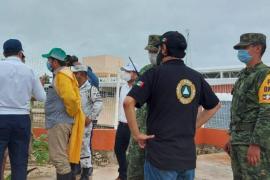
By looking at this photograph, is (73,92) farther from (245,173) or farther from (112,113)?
(112,113)

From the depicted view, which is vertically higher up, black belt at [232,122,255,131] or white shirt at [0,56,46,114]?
white shirt at [0,56,46,114]

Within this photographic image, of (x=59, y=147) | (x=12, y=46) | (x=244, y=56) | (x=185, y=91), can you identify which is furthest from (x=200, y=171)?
(x=185, y=91)

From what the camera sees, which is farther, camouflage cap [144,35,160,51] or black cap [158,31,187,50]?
camouflage cap [144,35,160,51]

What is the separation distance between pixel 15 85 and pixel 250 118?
2496 mm

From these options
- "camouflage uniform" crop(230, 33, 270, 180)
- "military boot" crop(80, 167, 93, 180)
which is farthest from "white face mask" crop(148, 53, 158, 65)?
"military boot" crop(80, 167, 93, 180)

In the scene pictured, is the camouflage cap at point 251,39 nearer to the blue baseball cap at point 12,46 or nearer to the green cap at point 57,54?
the green cap at point 57,54

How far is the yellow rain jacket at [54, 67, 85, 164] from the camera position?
5348mm

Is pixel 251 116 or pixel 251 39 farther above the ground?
pixel 251 39

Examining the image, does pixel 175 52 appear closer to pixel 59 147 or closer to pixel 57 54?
pixel 57 54

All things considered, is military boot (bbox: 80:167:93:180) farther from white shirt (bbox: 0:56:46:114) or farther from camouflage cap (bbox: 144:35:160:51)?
camouflage cap (bbox: 144:35:160:51)

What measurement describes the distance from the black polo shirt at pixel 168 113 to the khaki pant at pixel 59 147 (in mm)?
2082

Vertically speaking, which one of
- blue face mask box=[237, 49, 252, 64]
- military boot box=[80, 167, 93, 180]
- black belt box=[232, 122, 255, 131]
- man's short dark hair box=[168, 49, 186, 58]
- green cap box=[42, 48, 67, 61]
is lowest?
military boot box=[80, 167, 93, 180]

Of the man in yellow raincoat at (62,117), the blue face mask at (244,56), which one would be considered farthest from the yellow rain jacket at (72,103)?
the blue face mask at (244,56)

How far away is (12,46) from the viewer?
5035mm
